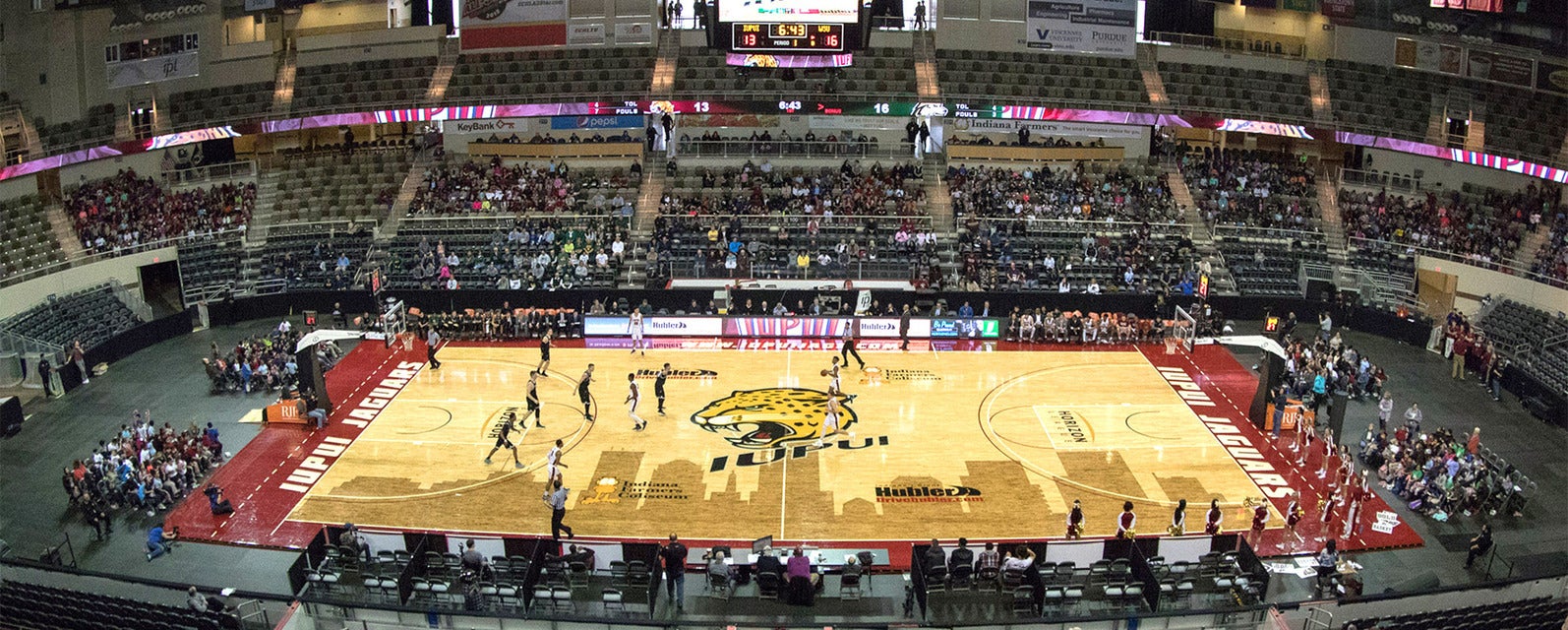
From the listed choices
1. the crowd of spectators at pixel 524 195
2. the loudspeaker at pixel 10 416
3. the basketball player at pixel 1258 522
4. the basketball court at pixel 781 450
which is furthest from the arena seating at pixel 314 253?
the basketball player at pixel 1258 522

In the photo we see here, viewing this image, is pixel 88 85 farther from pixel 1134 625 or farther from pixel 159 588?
pixel 1134 625

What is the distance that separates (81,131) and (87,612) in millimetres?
28605

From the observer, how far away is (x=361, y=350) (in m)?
39.3

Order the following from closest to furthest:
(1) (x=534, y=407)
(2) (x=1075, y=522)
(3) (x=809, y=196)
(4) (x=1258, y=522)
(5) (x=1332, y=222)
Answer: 1. (2) (x=1075, y=522)
2. (4) (x=1258, y=522)
3. (1) (x=534, y=407)
4. (5) (x=1332, y=222)
5. (3) (x=809, y=196)

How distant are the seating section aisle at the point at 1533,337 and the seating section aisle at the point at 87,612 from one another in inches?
1338

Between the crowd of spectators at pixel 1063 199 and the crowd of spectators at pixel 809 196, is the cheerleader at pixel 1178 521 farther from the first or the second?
the crowd of spectators at pixel 809 196

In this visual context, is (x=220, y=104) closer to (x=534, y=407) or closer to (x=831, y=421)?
(x=534, y=407)

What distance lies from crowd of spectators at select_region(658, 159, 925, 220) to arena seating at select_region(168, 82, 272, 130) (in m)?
16.2

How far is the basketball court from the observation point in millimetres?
27125

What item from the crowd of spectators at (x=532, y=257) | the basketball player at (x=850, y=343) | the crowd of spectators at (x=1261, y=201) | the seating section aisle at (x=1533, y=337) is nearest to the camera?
the seating section aisle at (x=1533, y=337)

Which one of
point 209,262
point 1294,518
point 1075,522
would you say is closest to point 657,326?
point 209,262

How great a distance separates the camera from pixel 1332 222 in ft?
155

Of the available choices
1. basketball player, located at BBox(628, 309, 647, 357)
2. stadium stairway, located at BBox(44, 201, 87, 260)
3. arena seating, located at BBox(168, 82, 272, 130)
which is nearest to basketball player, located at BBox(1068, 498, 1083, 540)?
basketball player, located at BBox(628, 309, 647, 357)

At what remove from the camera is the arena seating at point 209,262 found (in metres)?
43.6
